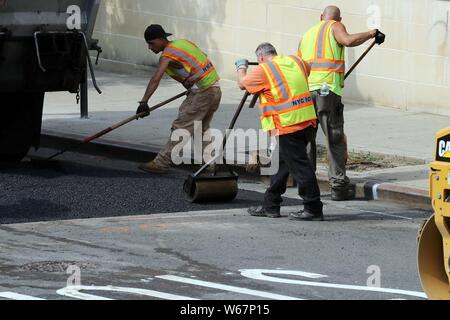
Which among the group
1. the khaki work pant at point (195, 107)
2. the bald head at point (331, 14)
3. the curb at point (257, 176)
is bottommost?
the curb at point (257, 176)

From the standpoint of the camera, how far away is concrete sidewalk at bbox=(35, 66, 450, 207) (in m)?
12.4

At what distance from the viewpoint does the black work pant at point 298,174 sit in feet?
35.8

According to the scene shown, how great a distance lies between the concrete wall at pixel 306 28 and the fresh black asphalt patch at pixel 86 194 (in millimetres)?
4506

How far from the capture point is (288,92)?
10.9m

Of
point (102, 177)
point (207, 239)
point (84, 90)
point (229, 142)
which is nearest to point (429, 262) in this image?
point (207, 239)

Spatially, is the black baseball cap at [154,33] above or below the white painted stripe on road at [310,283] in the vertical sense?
above

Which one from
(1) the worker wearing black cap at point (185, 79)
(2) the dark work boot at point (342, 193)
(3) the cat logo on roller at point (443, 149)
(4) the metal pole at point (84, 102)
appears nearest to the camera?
(3) the cat logo on roller at point (443, 149)

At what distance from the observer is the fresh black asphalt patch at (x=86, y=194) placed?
36.2ft

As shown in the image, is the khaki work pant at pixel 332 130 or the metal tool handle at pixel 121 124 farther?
the metal tool handle at pixel 121 124

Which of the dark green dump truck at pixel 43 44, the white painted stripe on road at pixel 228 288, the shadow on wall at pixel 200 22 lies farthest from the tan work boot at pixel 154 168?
the shadow on wall at pixel 200 22

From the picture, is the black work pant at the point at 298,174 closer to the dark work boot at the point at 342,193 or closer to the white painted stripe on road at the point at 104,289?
the dark work boot at the point at 342,193

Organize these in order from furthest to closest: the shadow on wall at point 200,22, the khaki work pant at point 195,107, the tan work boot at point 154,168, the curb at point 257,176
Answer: the shadow on wall at point 200,22, the khaki work pant at point 195,107, the tan work boot at point 154,168, the curb at point 257,176

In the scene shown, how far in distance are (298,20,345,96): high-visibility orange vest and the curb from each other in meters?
0.93
